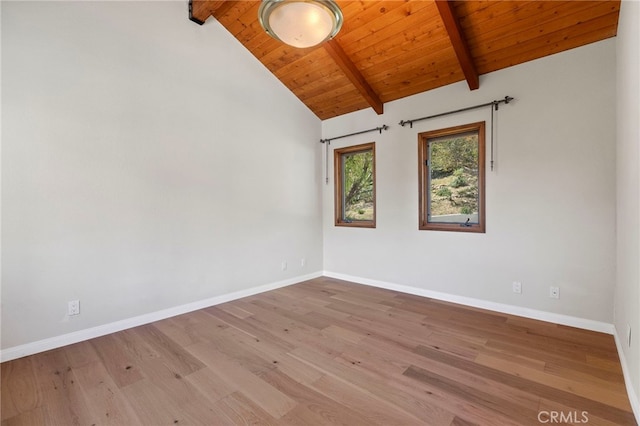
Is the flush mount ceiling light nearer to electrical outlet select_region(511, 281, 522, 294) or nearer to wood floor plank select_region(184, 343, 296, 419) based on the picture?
wood floor plank select_region(184, 343, 296, 419)

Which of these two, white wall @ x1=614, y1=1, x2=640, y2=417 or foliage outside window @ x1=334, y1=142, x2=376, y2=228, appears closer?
white wall @ x1=614, y1=1, x2=640, y2=417

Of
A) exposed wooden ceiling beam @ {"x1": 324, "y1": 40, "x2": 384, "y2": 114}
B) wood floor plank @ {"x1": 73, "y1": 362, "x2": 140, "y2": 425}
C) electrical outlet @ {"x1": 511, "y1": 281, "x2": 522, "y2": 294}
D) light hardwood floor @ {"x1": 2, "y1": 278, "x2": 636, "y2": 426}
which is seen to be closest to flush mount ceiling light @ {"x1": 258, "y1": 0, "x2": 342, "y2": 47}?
exposed wooden ceiling beam @ {"x1": 324, "y1": 40, "x2": 384, "y2": 114}

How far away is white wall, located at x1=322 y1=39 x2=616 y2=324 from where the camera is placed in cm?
259

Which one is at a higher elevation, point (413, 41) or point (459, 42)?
point (413, 41)

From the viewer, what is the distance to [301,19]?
70.9 inches

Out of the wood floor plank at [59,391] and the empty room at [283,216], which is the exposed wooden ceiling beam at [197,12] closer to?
the empty room at [283,216]

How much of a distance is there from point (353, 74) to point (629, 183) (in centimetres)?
280

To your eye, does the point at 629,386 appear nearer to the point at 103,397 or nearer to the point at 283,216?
the point at 103,397

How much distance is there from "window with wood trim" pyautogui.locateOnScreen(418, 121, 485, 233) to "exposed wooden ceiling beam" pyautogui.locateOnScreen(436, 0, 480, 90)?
1.66ft

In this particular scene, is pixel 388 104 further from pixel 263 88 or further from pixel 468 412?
pixel 468 412

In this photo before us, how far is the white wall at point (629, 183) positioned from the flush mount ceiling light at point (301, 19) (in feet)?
5.79

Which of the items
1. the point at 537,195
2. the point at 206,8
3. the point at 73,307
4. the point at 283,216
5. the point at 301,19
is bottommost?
the point at 73,307

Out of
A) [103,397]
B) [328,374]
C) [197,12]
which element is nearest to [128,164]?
[197,12]

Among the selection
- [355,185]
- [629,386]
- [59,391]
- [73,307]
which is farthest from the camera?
[355,185]
